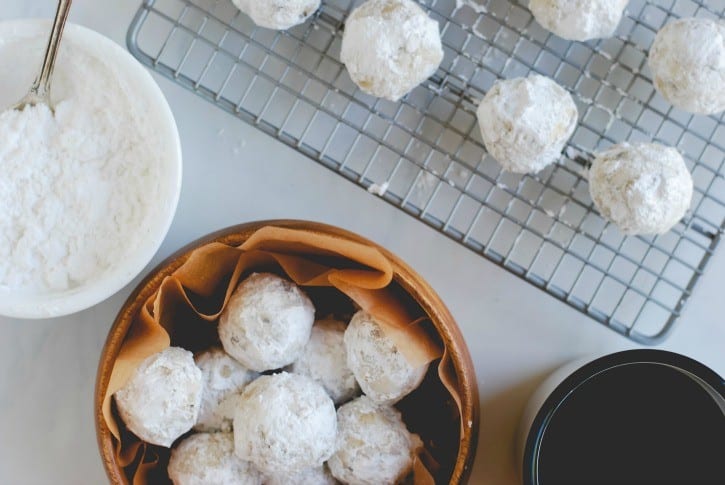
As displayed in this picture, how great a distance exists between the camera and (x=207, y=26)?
43.9 inches

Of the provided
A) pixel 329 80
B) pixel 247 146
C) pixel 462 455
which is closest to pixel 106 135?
pixel 247 146

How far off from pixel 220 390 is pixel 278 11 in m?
0.46

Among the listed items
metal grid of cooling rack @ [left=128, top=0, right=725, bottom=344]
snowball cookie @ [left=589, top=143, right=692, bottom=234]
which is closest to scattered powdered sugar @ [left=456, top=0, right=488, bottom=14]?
metal grid of cooling rack @ [left=128, top=0, right=725, bottom=344]

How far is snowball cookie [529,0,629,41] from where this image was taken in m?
0.99

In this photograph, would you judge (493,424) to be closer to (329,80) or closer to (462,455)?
(462,455)

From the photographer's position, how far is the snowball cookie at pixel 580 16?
989 millimetres

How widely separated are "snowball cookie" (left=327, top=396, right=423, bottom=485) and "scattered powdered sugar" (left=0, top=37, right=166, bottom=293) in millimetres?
347

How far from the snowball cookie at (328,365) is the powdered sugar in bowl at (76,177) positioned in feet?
0.83

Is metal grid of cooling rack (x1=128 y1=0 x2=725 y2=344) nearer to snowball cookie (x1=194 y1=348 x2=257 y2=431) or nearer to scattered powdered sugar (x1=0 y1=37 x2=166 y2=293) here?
scattered powdered sugar (x1=0 y1=37 x2=166 y2=293)

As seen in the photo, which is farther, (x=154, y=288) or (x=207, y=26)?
(x=207, y=26)

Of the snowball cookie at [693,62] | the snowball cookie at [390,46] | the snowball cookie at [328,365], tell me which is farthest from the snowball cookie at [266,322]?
the snowball cookie at [693,62]

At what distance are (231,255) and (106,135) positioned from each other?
8.6 inches

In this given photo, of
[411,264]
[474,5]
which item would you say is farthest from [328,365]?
[474,5]

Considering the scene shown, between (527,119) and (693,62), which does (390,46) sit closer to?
(527,119)
